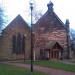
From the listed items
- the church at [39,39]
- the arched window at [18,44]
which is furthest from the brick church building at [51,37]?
the arched window at [18,44]

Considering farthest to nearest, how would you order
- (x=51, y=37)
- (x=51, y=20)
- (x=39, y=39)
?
(x=51, y=20)
(x=51, y=37)
(x=39, y=39)

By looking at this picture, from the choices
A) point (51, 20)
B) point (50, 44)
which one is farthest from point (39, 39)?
point (51, 20)

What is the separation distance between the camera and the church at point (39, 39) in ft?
218

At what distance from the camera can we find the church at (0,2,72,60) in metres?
66.3

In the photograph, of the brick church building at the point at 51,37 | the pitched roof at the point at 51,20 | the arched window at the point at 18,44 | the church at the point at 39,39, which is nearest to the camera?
the church at the point at 39,39

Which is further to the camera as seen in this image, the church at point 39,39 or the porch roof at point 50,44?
the porch roof at point 50,44

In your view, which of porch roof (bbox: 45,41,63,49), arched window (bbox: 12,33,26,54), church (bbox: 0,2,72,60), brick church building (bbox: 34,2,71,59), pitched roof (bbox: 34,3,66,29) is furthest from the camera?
pitched roof (bbox: 34,3,66,29)

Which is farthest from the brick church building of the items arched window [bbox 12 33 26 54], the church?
arched window [bbox 12 33 26 54]

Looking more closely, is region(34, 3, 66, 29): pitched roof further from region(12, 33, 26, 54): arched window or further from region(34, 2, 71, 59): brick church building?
region(12, 33, 26, 54): arched window

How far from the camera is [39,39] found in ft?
228

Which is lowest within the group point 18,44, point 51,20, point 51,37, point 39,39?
point 18,44

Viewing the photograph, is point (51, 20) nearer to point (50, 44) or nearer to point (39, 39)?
point (39, 39)

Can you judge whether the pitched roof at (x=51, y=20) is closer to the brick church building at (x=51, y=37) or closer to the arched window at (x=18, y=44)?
the brick church building at (x=51, y=37)

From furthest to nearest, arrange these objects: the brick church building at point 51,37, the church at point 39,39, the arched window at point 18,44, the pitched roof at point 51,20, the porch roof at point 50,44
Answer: the pitched roof at point 51,20, the brick church building at point 51,37, the porch roof at point 50,44, the arched window at point 18,44, the church at point 39,39
